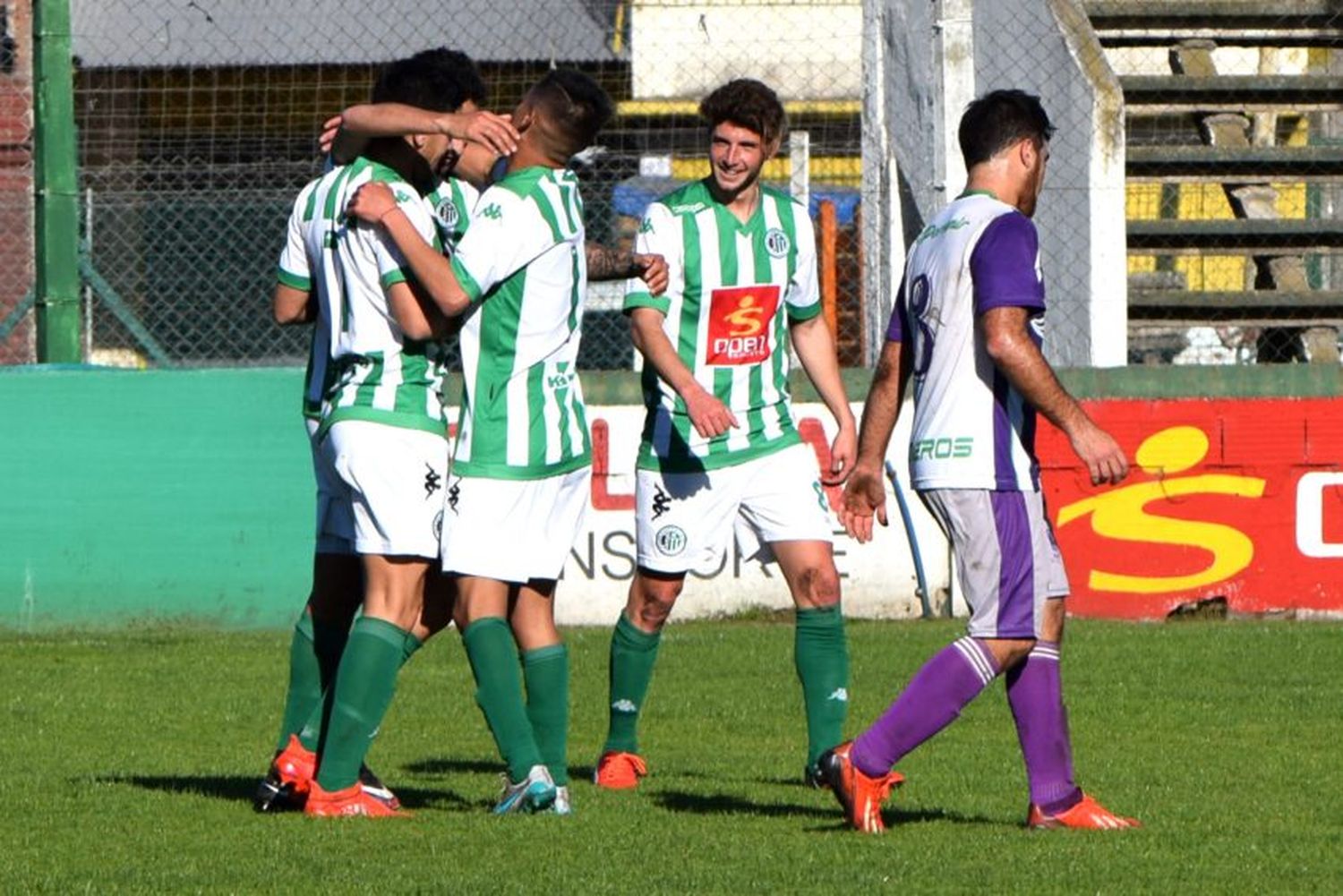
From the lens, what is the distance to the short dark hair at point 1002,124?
6.52 metres

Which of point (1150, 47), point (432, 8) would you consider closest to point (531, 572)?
point (432, 8)

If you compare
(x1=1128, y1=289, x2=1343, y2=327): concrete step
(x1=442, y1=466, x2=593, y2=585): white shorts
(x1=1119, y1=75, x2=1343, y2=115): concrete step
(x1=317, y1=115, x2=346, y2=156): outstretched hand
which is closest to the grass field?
(x1=442, y1=466, x2=593, y2=585): white shorts

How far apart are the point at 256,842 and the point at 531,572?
1.04m

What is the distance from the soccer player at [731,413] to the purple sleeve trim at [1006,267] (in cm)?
164

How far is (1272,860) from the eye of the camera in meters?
5.91

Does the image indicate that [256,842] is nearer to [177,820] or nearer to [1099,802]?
[177,820]

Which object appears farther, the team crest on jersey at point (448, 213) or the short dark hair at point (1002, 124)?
the team crest on jersey at point (448, 213)

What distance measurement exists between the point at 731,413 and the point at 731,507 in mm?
326

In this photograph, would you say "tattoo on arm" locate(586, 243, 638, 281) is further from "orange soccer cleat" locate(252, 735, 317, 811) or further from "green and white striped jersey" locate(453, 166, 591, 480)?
"orange soccer cleat" locate(252, 735, 317, 811)

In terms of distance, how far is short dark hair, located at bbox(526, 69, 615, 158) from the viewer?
22.1 ft

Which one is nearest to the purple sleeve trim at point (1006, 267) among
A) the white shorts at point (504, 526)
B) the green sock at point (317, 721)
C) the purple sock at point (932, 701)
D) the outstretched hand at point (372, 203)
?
the purple sock at point (932, 701)

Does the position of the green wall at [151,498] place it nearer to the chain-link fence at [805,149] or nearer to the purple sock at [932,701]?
the chain-link fence at [805,149]

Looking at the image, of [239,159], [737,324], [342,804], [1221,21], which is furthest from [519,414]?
[1221,21]

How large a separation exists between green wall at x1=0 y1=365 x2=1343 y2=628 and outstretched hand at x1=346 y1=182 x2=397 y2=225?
6631mm
